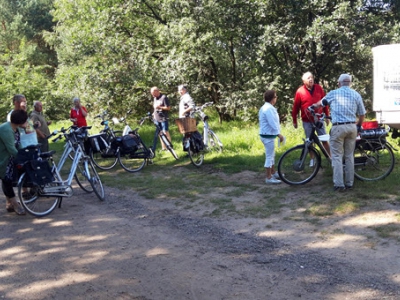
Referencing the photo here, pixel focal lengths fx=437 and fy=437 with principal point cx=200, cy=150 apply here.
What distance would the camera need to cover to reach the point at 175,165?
10.2m

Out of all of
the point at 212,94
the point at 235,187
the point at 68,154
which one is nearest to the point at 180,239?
the point at 235,187

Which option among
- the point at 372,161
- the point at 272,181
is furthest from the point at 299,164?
the point at 372,161

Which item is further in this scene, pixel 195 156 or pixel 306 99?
pixel 195 156

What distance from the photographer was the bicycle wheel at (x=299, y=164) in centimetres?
754

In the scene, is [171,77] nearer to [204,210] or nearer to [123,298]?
[204,210]

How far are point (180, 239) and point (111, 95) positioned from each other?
11.2 meters

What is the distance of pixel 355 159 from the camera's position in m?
7.36

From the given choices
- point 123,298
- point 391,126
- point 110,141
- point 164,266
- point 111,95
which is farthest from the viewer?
point 111,95

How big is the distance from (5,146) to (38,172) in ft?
2.00

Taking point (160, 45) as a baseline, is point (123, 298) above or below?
below

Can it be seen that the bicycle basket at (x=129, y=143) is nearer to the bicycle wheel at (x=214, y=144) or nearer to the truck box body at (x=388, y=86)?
the bicycle wheel at (x=214, y=144)

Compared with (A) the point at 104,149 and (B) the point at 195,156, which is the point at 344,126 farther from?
(A) the point at 104,149

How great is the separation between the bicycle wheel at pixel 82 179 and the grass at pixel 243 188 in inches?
27.6

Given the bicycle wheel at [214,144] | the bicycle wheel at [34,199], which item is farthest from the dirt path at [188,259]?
the bicycle wheel at [214,144]
